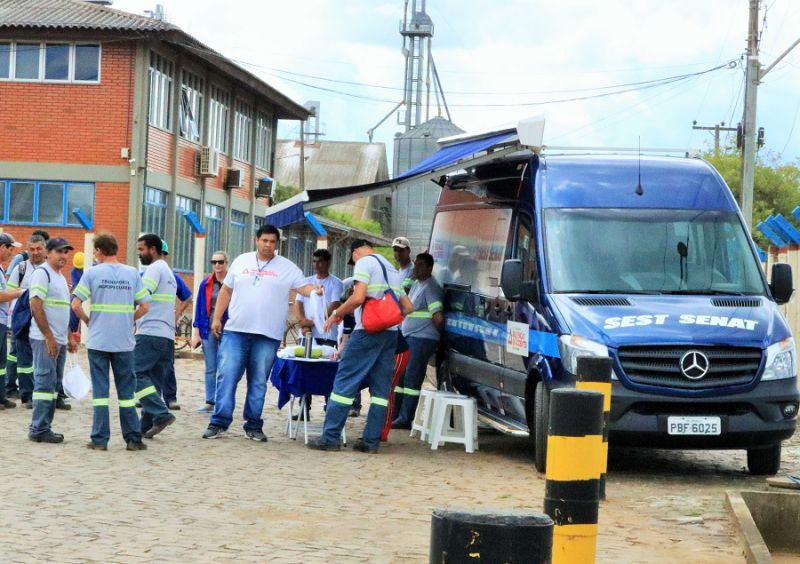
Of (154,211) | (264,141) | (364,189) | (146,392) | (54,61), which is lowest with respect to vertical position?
(146,392)

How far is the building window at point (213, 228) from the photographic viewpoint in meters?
42.7

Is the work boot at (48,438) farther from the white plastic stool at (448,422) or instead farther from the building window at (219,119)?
the building window at (219,119)

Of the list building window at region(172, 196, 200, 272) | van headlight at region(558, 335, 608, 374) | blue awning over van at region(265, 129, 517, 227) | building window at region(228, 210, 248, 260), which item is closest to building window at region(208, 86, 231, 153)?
building window at region(172, 196, 200, 272)

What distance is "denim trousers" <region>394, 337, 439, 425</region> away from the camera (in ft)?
51.1

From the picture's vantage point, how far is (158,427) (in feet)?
45.1

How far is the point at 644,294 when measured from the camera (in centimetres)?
1255

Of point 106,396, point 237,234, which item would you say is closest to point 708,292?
point 106,396

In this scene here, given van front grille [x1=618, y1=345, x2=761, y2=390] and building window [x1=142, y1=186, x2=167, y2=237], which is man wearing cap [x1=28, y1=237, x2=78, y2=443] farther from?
building window [x1=142, y1=186, x2=167, y2=237]

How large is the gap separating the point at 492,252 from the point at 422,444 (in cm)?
208

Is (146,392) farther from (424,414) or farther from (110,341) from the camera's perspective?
(424,414)

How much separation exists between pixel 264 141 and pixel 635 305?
125ft

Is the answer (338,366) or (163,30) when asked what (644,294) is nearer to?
(338,366)

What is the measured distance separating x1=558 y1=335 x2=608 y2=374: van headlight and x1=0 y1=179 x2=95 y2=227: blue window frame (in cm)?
2547

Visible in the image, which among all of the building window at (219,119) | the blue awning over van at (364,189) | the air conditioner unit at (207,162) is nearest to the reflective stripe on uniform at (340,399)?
the blue awning over van at (364,189)
